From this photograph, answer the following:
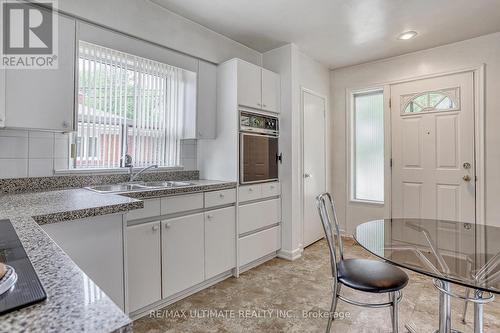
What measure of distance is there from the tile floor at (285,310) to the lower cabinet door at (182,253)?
6.8 inches

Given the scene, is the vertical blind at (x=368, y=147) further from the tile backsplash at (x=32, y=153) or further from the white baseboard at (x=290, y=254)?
the tile backsplash at (x=32, y=153)

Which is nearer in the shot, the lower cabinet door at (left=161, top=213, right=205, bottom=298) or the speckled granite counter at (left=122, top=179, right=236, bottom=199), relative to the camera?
the speckled granite counter at (left=122, top=179, right=236, bottom=199)

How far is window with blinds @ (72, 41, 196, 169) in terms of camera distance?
2188mm

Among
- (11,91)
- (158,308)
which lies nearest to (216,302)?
(158,308)

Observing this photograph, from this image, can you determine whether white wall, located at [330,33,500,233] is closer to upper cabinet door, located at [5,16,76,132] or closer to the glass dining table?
the glass dining table

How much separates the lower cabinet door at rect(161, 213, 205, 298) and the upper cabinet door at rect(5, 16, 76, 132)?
1028 millimetres

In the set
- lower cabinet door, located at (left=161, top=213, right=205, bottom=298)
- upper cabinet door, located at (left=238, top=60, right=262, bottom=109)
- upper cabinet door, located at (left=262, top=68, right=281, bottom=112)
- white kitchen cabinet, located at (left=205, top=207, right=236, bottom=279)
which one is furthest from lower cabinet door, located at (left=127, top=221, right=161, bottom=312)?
upper cabinet door, located at (left=262, top=68, right=281, bottom=112)

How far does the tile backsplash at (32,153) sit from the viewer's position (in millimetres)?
1874

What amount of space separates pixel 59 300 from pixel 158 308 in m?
1.84

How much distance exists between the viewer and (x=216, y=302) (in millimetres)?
2203

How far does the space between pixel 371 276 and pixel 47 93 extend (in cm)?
232

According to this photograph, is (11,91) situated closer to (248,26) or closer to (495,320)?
(248,26)

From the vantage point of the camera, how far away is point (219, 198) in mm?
2520

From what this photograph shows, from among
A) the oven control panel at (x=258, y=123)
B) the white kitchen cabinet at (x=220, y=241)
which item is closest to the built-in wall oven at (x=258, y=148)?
the oven control panel at (x=258, y=123)
